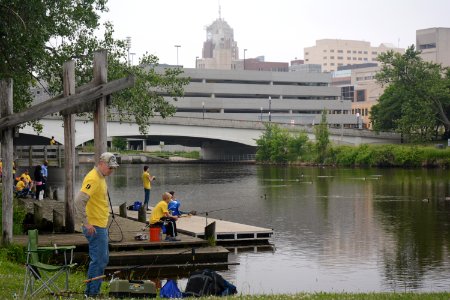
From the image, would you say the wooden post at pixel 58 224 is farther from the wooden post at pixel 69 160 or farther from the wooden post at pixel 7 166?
the wooden post at pixel 7 166

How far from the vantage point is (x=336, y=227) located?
3503 centimetres

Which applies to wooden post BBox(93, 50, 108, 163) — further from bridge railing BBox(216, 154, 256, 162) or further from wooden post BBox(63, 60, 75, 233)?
bridge railing BBox(216, 154, 256, 162)

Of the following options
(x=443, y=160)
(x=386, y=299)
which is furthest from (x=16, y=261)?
(x=443, y=160)

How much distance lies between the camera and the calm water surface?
21.9m

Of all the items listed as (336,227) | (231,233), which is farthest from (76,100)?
(336,227)

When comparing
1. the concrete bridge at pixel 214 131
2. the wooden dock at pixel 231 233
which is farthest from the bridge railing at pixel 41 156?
the wooden dock at pixel 231 233

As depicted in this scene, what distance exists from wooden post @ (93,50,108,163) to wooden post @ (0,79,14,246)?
2.13 metres

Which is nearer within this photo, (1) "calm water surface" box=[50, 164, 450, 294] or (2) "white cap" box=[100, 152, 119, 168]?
(2) "white cap" box=[100, 152, 119, 168]

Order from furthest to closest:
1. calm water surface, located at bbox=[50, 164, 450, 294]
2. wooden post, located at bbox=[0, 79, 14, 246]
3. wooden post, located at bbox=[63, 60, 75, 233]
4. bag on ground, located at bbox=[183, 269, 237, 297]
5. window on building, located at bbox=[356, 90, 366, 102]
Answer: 1. window on building, located at bbox=[356, 90, 366, 102]
2. wooden post, located at bbox=[63, 60, 75, 233]
3. calm water surface, located at bbox=[50, 164, 450, 294]
4. wooden post, located at bbox=[0, 79, 14, 246]
5. bag on ground, located at bbox=[183, 269, 237, 297]

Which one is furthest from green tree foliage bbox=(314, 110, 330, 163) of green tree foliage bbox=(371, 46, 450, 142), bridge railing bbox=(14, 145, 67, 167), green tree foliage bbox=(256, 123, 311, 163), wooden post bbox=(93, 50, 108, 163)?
wooden post bbox=(93, 50, 108, 163)

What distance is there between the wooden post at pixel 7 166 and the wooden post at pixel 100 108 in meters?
2.13

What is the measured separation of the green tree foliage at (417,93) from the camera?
99188 mm

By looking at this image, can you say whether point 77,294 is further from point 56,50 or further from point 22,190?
point 22,190

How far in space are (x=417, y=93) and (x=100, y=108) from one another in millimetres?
84678
